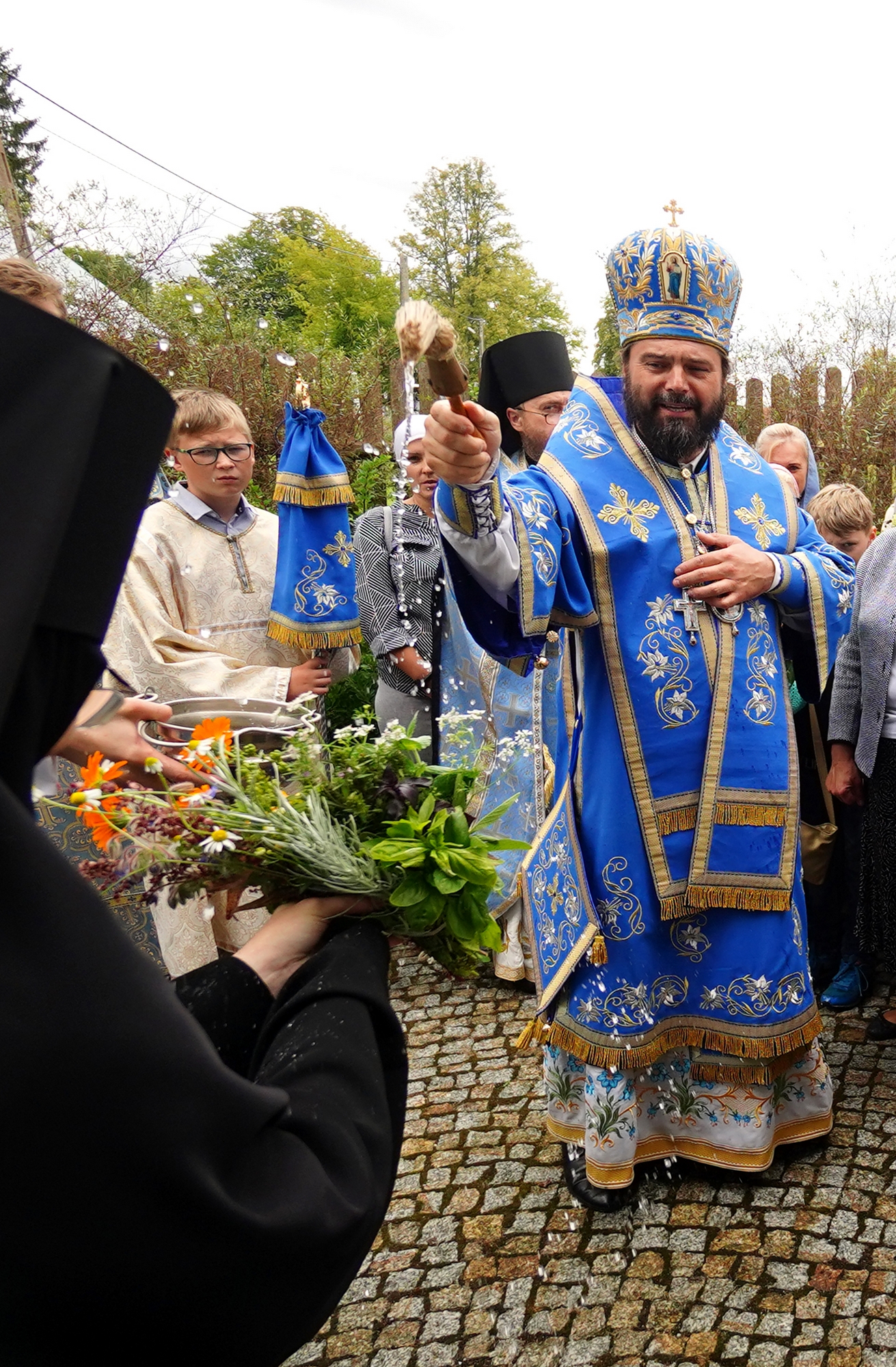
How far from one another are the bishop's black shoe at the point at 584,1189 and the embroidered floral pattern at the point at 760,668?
136 centimetres

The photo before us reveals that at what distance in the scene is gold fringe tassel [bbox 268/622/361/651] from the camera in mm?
3455

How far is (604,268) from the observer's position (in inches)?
122

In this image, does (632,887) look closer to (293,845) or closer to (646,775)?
(646,775)

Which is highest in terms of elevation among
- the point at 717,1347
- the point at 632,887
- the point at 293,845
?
the point at 293,845

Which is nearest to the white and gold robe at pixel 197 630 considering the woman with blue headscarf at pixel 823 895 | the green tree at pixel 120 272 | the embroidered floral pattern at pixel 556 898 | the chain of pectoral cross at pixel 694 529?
the embroidered floral pattern at pixel 556 898

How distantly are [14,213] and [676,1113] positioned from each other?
823 centimetres

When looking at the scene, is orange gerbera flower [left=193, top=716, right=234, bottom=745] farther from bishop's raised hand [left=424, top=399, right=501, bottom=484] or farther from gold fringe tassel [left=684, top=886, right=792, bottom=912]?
gold fringe tassel [left=684, top=886, right=792, bottom=912]

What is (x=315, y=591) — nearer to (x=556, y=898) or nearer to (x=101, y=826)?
(x=556, y=898)

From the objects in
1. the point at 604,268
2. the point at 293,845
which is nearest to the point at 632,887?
the point at 293,845

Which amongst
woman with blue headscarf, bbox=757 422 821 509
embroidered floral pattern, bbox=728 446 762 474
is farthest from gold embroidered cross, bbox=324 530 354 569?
woman with blue headscarf, bbox=757 422 821 509

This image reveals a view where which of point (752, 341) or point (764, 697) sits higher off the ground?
point (752, 341)

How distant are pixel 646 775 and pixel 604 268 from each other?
1.47m

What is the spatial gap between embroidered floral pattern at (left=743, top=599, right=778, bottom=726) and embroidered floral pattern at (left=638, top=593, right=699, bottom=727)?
0.19m

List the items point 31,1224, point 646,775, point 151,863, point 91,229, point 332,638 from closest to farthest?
point 31,1224 → point 151,863 → point 646,775 → point 332,638 → point 91,229
